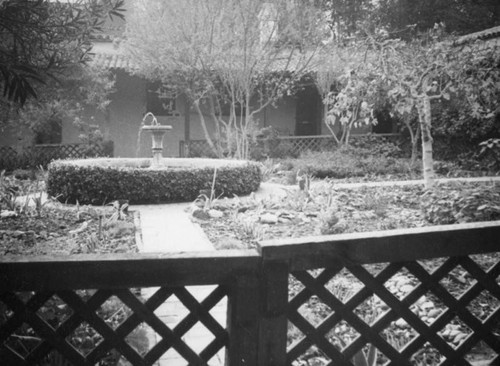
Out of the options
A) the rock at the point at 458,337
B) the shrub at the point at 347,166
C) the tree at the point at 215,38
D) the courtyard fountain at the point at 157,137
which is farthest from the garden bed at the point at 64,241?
the shrub at the point at 347,166

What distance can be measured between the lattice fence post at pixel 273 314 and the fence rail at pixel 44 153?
13728 millimetres

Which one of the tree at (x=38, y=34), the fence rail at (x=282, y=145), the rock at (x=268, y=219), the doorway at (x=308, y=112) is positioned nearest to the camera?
the tree at (x=38, y=34)

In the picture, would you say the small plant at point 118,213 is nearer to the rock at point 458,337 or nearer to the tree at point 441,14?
the rock at point 458,337

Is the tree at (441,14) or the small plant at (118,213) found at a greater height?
the tree at (441,14)

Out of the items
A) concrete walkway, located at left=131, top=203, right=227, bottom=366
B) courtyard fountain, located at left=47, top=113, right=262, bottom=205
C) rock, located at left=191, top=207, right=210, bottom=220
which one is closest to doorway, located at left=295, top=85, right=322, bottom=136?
courtyard fountain, located at left=47, top=113, right=262, bottom=205

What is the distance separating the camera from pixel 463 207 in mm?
5164

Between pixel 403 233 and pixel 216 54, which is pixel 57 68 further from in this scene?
pixel 216 54

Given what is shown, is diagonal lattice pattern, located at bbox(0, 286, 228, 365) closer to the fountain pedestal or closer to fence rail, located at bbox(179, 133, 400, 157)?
the fountain pedestal

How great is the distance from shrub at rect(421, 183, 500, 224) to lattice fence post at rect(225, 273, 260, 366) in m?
4.24

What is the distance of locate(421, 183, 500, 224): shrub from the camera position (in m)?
5.01

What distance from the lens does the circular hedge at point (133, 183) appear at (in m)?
8.28

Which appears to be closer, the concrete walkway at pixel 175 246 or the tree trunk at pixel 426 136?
the concrete walkway at pixel 175 246

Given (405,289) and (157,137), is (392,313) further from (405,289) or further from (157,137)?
(157,137)

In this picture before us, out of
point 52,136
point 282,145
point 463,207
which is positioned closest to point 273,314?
point 463,207
